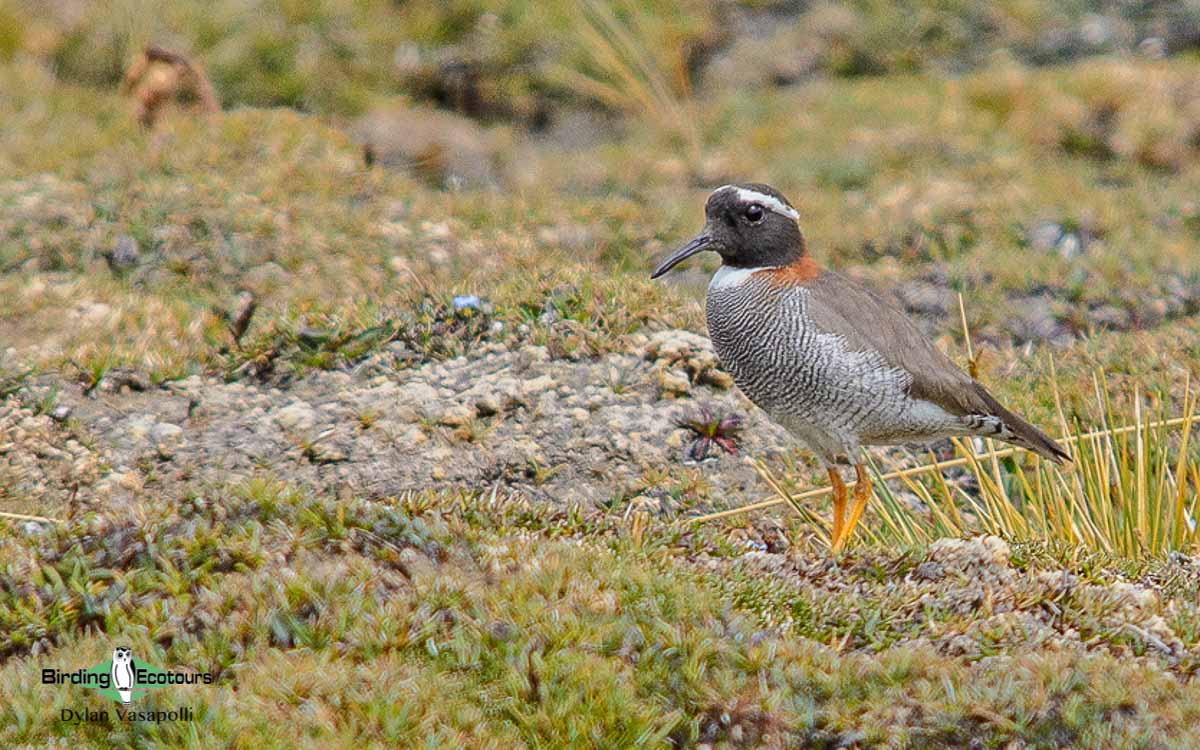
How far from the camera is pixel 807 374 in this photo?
520 cm

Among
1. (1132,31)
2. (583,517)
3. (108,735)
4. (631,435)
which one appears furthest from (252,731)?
(1132,31)

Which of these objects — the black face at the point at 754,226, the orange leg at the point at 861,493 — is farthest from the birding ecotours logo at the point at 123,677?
the black face at the point at 754,226

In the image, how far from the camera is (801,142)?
10977 millimetres

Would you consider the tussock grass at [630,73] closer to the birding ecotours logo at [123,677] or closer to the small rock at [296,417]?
the small rock at [296,417]

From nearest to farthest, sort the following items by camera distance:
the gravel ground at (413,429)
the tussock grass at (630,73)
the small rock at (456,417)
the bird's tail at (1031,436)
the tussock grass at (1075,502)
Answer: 1. the tussock grass at (1075,502)
2. the bird's tail at (1031,436)
3. the gravel ground at (413,429)
4. the small rock at (456,417)
5. the tussock grass at (630,73)

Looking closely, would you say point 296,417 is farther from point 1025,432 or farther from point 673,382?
point 1025,432

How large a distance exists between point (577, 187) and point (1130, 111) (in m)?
4.38

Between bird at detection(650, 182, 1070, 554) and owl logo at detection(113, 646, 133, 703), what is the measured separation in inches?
95.4

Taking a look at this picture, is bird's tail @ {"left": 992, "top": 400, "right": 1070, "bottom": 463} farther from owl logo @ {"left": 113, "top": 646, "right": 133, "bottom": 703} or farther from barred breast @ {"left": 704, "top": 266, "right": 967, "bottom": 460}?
owl logo @ {"left": 113, "top": 646, "right": 133, "bottom": 703}

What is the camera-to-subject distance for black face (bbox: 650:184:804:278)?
18.1ft

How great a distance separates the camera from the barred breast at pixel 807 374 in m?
5.21

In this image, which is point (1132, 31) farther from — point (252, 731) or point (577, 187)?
point (252, 731)

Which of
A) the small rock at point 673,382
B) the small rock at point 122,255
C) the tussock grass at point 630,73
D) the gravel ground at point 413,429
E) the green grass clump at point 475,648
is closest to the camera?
the green grass clump at point 475,648

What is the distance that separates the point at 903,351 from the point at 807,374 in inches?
16.8
